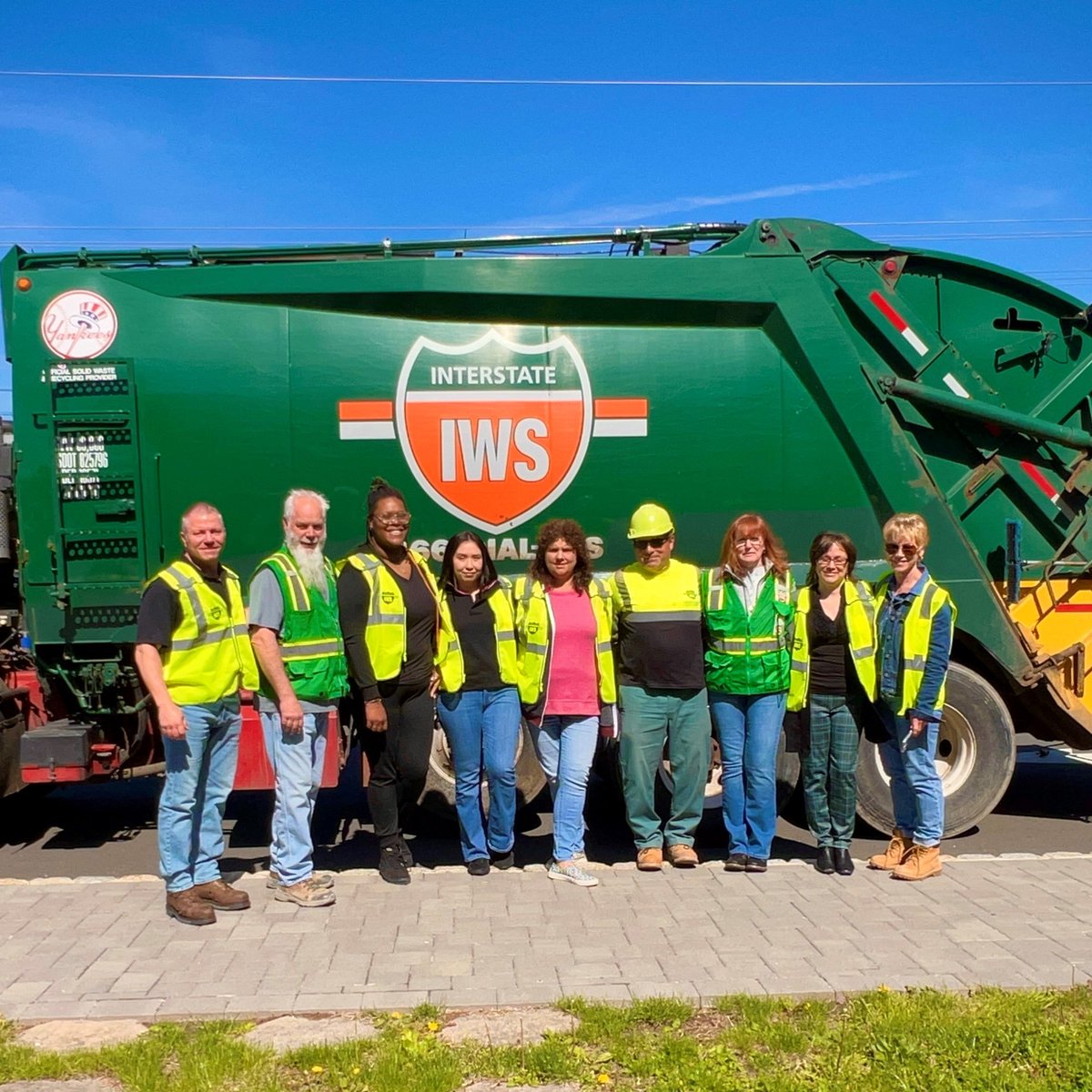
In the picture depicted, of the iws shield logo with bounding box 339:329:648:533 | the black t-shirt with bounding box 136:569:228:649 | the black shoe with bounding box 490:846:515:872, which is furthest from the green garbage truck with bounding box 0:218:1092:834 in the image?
the black t-shirt with bounding box 136:569:228:649

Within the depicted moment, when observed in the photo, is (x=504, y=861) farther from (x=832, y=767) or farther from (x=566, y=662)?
(x=832, y=767)

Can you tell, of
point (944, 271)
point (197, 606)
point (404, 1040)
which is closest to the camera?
point (404, 1040)

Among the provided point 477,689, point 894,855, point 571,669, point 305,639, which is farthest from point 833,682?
point 305,639

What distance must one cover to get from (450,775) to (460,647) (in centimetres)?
103

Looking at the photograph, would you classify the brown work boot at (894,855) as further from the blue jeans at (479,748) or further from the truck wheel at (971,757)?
the blue jeans at (479,748)

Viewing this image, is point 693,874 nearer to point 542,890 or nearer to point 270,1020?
point 542,890

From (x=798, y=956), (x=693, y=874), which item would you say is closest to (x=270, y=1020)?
(x=798, y=956)

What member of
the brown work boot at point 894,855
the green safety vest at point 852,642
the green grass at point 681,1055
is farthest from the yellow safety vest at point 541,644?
the green grass at point 681,1055

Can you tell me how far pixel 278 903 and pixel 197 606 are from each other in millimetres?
1371

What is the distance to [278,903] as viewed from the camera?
467 centimetres

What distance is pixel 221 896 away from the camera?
4.58 m

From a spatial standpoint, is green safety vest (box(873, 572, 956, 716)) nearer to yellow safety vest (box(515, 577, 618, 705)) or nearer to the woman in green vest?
yellow safety vest (box(515, 577, 618, 705))

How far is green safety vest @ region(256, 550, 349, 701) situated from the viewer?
15.2 feet

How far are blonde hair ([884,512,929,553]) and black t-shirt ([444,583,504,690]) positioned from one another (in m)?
1.94
